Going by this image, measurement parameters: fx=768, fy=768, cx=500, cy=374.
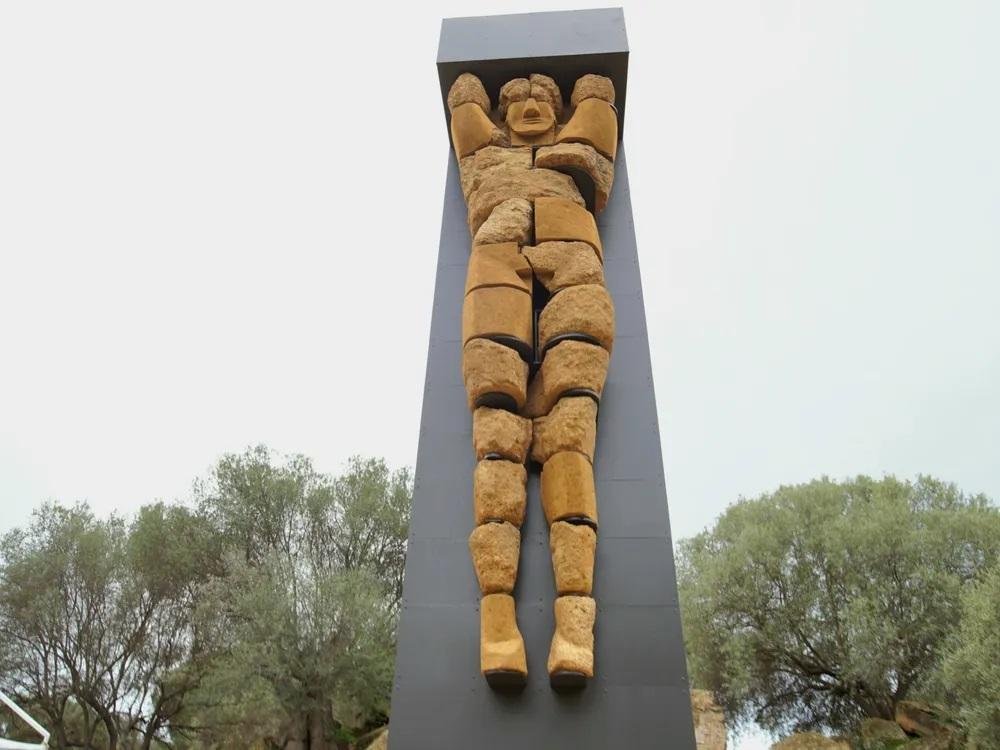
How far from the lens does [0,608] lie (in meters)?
15.7

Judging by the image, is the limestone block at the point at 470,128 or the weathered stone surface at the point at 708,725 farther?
the weathered stone surface at the point at 708,725

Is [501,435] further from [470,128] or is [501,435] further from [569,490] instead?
[470,128]

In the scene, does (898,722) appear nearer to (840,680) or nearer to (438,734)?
(840,680)

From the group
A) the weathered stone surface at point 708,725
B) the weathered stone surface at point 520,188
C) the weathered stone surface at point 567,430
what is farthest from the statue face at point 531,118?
the weathered stone surface at point 708,725

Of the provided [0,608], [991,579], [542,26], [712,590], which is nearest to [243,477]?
[0,608]

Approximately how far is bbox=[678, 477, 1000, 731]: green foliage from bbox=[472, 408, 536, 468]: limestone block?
11757 mm

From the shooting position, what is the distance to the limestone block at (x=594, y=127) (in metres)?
6.71

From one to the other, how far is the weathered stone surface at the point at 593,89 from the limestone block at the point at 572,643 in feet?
14.8

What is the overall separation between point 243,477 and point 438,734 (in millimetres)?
13807

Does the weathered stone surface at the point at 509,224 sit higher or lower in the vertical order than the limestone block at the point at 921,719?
higher

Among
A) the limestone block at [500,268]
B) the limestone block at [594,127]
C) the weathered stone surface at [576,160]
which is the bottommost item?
the limestone block at [500,268]

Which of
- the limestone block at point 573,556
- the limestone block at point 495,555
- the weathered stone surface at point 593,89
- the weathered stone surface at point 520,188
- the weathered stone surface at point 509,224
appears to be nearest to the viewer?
the limestone block at point 573,556

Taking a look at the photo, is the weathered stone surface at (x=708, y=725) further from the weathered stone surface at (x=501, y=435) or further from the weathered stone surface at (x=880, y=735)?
the weathered stone surface at (x=501, y=435)

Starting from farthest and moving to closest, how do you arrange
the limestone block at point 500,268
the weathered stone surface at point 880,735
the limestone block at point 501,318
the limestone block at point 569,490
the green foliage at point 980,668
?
the weathered stone surface at point 880,735, the green foliage at point 980,668, the limestone block at point 500,268, the limestone block at point 501,318, the limestone block at point 569,490
